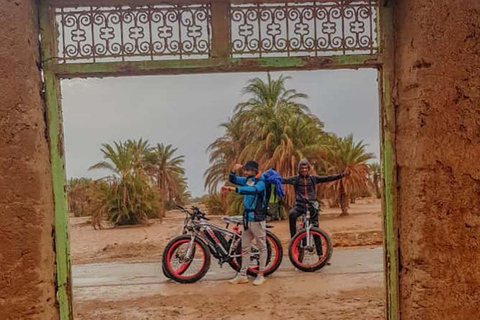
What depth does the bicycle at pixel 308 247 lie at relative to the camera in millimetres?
7188

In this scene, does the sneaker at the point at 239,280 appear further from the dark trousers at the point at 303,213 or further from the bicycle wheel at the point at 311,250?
the dark trousers at the point at 303,213

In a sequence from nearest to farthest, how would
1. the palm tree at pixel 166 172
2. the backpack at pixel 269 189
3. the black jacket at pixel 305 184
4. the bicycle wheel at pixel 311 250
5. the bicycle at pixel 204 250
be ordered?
the backpack at pixel 269 189
the bicycle at pixel 204 250
the bicycle wheel at pixel 311 250
the black jacket at pixel 305 184
the palm tree at pixel 166 172

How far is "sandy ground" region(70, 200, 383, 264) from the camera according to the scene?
A: 1073 cm

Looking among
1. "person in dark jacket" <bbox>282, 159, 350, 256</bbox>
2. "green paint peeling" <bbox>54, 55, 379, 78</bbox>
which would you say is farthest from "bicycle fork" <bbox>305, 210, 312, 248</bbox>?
"green paint peeling" <bbox>54, 55, 379, 78</bbox>

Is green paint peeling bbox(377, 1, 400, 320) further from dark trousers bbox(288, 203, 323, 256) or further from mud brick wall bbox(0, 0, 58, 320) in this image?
dark trousers bbox(288, 203, 323, 256)

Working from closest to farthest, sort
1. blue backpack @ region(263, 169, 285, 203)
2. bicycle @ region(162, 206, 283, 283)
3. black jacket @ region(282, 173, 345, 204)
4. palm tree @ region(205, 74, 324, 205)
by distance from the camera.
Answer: blue backpack @ region(263, 169, 285, 203)
bicycle @ region(162, 206, 283, 283)
black jacket @ region(282, 173, 345, 204)
palm tree @ region(205, 74, 324, 205)

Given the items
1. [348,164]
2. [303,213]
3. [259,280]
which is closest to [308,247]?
→ [303,213]

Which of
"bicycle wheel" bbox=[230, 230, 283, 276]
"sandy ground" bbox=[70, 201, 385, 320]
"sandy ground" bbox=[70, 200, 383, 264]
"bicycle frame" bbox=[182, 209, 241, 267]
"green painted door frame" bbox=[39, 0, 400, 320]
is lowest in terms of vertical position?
"sandy ground" bbox=[70, 200, 383, 264]

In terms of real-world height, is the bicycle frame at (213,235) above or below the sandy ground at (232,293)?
above

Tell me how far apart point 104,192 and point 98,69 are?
1497cm

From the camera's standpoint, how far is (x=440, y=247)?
3.30 metres

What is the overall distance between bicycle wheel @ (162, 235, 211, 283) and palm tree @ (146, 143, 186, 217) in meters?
16.5

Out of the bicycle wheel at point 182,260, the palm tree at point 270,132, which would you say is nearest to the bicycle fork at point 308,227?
the bicycle wheel at point 182,260

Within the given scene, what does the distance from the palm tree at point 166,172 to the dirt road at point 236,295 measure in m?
15.9
